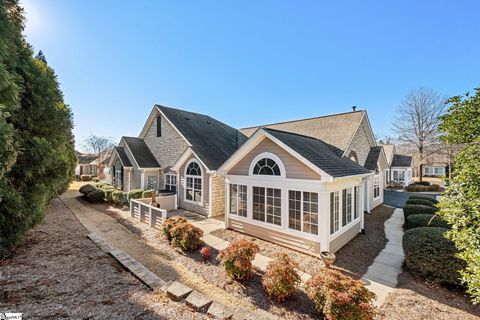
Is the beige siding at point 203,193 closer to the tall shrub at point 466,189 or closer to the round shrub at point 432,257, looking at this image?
the round shrub at point 432,257

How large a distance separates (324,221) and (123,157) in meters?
18.0

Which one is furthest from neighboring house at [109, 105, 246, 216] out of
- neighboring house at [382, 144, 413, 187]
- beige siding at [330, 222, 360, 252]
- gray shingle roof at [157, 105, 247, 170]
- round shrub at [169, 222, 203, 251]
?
neighboring house at [382, 144, 413, 187]

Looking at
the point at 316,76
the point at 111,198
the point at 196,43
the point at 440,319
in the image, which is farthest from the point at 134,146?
the point at 440,319

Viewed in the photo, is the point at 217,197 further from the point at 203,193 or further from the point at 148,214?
the point at 148,214

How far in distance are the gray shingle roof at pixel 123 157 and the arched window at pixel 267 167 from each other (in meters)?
13.9

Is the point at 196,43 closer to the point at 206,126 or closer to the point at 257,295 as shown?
the point at 206,126

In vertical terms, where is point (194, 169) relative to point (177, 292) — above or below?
above

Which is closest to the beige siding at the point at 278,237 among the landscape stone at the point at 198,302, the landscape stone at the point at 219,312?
the landscape stone at the point at 219,312

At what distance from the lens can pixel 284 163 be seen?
27.1 feet

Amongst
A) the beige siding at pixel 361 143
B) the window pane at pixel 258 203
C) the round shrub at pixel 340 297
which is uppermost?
the beige siding at pixel 361 143

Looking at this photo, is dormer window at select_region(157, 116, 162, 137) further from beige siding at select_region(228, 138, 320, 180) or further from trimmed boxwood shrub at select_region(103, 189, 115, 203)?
beige siding at select_region(228, 138, 320, 180)

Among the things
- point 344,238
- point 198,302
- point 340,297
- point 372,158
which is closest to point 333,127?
point 372,158

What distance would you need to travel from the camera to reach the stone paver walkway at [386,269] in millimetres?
5680

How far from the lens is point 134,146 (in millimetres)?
18578
